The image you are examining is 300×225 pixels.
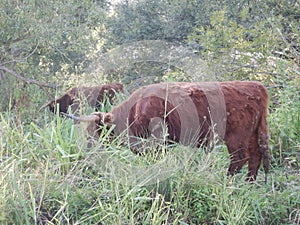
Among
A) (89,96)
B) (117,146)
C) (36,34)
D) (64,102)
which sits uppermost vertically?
(36,34)

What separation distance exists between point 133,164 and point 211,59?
4472mm

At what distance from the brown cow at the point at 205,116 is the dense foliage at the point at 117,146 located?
8.8 inches

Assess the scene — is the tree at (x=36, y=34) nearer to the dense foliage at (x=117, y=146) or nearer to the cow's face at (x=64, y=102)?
the dense foliage at (x=117, y=146)

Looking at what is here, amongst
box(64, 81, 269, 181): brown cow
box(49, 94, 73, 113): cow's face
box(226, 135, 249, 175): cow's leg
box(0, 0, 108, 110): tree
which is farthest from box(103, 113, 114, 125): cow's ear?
box(49, 94, 73, 113): cow's face

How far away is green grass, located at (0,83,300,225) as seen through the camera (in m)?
3.69

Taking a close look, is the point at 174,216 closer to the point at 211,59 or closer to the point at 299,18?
the point at 211,59

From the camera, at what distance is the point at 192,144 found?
5.27 meters

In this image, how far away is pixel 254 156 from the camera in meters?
5.53

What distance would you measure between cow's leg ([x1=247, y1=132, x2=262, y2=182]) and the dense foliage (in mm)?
128

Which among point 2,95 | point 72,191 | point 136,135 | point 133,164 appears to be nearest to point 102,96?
point 2,95

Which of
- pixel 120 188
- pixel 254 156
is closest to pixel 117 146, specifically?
pixel 120 188

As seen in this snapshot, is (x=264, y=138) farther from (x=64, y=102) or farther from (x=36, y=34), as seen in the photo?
(x=36, y=34)

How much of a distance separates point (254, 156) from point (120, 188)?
2086mm

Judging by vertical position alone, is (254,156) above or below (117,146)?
below
